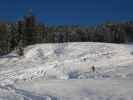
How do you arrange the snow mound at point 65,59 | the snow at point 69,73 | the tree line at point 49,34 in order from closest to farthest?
1. the snow at point 69,73
2. the snow mound at point 65,59
3. the tree line at point 49,34

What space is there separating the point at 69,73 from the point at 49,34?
64108 mm

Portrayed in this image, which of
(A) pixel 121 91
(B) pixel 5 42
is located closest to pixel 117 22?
(B) pixel 5 42

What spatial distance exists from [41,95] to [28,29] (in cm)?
4697

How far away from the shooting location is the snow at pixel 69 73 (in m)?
13.0

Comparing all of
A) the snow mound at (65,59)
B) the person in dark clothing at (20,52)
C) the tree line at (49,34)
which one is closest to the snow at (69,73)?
the snow mound at (65,59)

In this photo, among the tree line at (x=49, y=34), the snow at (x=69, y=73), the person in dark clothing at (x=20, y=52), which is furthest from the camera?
the tree line at (x=49, y=34)

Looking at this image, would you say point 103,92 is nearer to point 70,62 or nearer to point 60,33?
point 70,62

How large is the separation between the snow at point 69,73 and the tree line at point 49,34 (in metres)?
7.49

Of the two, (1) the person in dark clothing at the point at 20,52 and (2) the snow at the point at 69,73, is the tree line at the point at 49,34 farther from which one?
(2) the snow at the point at 69,73

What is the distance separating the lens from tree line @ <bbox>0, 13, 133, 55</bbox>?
59.6 metres

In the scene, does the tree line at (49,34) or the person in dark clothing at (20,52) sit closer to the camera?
the person in dark clothing at (20,52)

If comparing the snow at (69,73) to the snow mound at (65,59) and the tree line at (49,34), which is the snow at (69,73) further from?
the tree line at (49,34)

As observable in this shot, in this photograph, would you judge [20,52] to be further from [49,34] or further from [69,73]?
[49,34]

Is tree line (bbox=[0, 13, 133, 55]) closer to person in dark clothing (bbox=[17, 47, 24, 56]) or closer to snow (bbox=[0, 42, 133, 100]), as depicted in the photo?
person in dark clothing (bbox=[17, 47, 24, 56])
